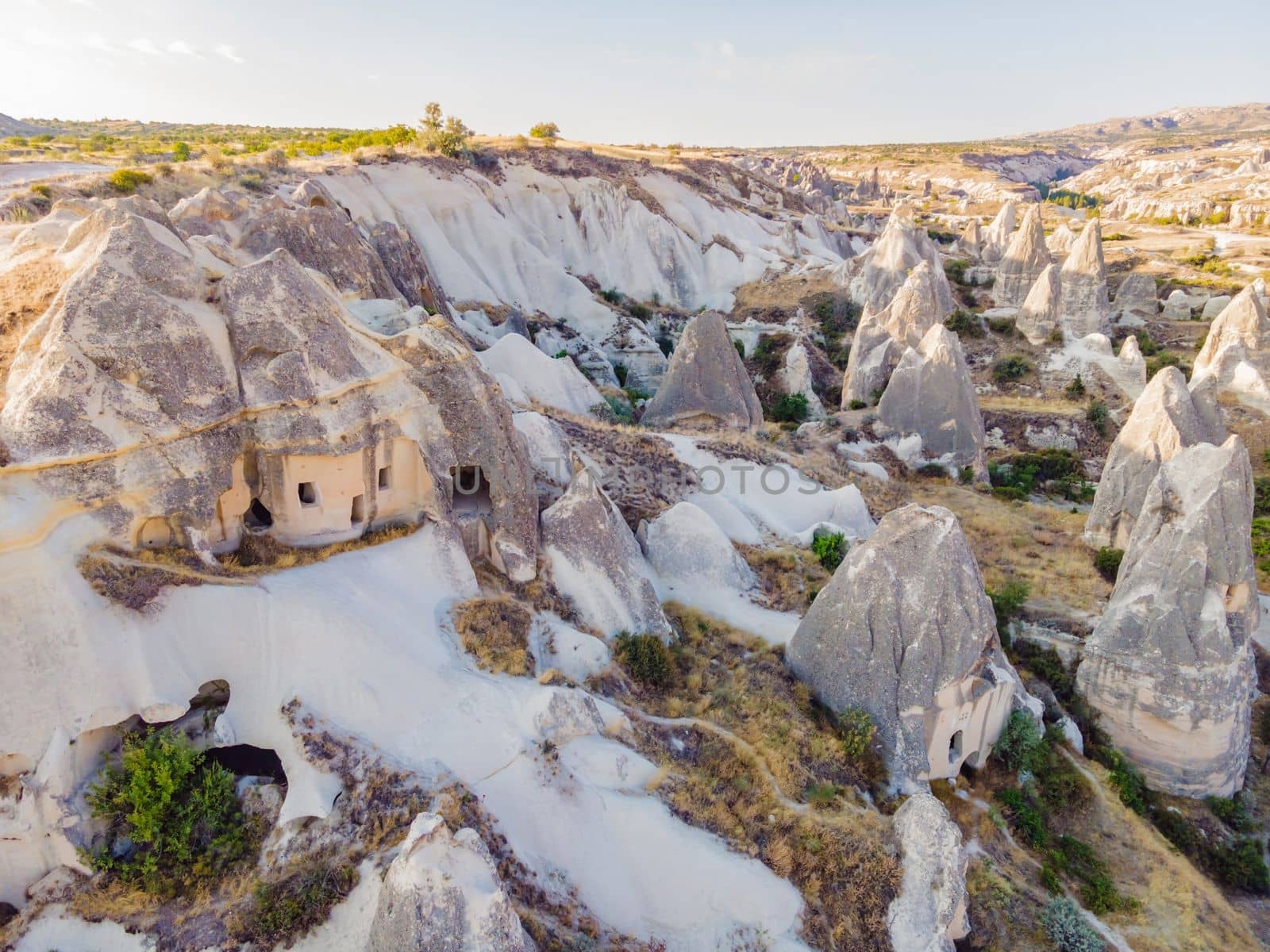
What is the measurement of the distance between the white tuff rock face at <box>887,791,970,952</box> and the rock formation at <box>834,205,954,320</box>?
1367 inches

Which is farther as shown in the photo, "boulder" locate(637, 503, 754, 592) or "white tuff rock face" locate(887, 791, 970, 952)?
"boulder" locate(637, 503, 754, 592)

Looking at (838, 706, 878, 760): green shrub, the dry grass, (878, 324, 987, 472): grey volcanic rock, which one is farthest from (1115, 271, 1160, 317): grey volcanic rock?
the dry grass

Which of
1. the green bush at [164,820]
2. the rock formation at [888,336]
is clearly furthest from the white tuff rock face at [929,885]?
the rock formation at [888,336]

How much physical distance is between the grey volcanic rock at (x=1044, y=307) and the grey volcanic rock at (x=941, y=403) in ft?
41.4

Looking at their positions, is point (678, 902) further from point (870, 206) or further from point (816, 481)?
point (870, 206)

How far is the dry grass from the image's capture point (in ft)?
33.6

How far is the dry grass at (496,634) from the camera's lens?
1023 centimetres

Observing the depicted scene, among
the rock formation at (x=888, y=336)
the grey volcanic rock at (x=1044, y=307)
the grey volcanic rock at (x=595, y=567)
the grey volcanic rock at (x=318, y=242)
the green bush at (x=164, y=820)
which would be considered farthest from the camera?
the grey volcanic rock at (x=1044, y=307)

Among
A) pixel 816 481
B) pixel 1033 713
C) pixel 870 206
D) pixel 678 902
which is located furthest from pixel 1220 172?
pixel 678 902

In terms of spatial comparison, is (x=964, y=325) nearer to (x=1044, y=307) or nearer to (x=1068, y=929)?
(x=1044, y=307)

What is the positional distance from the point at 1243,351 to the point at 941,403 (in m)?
14.8

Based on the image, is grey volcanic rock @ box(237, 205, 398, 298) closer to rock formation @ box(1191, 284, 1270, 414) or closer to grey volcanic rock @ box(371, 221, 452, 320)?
grey volcanic rock @ box(371, 221, 452, 320)

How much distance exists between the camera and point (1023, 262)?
147 feet

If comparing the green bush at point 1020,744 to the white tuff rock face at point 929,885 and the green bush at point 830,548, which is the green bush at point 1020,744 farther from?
the green bush at point 830,548
